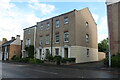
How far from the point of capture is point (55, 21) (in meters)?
32.5

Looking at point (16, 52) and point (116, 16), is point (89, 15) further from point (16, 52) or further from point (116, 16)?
point (16, 52)

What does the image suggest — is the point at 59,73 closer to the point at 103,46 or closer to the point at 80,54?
the point at 80,54

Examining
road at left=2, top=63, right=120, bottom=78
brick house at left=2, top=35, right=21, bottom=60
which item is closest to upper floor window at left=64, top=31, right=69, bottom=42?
road at left=2, top=63, right=120, bottom=78

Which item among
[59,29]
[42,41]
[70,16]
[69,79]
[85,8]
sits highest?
[85,8]

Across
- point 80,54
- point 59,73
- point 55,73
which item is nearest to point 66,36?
point 80,54

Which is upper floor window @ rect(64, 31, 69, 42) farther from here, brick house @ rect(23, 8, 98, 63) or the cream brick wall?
the cream brick wall

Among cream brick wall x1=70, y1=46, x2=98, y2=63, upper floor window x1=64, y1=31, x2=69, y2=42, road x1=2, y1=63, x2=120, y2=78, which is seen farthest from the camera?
upper floor window x1=64, y1=31, x2=69, y2=42

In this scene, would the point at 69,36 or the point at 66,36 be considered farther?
the point at 66,36

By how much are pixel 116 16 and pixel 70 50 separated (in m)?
9.44

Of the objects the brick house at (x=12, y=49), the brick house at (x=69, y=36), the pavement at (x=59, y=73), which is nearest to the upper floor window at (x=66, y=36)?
the brick house at (x=69, y=36)

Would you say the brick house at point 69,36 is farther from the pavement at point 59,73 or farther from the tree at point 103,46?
the pavement at point 59,73

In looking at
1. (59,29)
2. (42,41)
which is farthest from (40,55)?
(59,29)

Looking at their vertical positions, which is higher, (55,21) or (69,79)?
(55,21)

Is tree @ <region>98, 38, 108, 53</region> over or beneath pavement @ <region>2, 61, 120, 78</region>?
over
